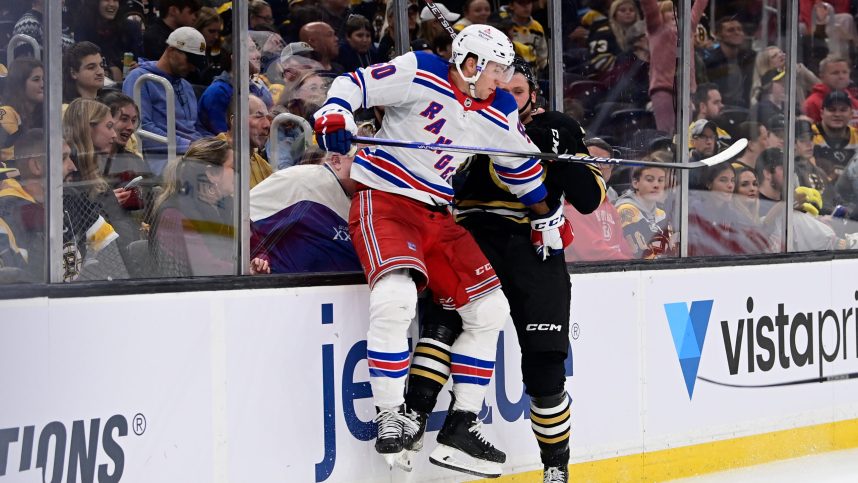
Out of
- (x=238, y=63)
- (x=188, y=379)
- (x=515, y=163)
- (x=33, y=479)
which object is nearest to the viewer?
(x=33, y=479)

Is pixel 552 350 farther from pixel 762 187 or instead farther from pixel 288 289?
pixel 762 187

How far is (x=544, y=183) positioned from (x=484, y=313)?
1.61 feet

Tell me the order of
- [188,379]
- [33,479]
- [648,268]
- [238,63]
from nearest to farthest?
[33,479]
[188,379]
[238,63]
[648,268]

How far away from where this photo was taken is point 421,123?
3.44 metres

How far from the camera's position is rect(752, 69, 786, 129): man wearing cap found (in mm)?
5086

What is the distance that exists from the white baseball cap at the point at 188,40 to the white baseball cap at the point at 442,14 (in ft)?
2.83

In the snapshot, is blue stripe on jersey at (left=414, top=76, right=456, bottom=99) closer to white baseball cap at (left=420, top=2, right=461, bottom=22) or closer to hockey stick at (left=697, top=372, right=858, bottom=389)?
white baseball cap at (left=420, top=2, right=461, bottom=22)

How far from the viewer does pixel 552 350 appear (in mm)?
3682

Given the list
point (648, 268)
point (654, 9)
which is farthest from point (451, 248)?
point (654, 9)

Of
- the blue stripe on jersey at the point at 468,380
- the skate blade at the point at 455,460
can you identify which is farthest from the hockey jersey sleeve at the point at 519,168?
the skate blade at the point at 455,460

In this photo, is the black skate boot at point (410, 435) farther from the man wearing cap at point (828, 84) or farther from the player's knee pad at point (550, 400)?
the man wearing cap at point (828, 84)

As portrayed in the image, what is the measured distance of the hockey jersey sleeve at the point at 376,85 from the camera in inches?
127

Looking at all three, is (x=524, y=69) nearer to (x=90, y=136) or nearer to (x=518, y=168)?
(x=518, y=168)

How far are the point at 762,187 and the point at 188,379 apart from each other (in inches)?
115
